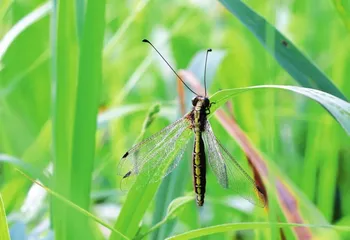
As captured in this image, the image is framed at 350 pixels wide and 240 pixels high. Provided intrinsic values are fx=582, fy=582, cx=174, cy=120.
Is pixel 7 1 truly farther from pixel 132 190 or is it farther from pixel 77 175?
pixel 132 190

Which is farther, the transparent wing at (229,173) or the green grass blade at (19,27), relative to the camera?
the green grass blade at (19,27)

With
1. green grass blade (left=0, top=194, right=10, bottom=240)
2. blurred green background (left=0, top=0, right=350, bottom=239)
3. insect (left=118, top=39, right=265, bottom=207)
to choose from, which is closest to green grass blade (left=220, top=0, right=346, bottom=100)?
blurred green background (left=0, top=0, right=350, bottom=239)

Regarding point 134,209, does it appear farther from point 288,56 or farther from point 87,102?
point 288,56

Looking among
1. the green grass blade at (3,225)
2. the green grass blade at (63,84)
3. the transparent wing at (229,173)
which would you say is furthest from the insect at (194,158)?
the green grass blade at (3,225)

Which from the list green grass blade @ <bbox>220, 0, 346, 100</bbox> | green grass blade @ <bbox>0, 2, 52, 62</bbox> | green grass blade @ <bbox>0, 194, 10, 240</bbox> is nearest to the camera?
green grass blade @ <bbox>0, 194, 10, 240</bbox>

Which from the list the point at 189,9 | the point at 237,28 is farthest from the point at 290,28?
the point at 189,9

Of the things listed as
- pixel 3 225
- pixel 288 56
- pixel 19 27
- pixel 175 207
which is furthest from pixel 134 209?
pixel 19 27

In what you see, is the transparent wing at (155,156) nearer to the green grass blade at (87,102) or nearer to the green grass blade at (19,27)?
the green grass blade at (87,102)

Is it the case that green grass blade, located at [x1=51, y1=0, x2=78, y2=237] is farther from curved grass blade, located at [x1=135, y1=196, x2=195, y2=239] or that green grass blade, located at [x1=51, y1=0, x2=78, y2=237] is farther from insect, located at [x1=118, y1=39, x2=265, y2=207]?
curved grass blade, located at [x1=135, y1=196, x2=195, y2=239]
